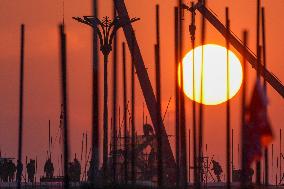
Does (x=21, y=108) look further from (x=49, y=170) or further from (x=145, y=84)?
(x=49, y=170)

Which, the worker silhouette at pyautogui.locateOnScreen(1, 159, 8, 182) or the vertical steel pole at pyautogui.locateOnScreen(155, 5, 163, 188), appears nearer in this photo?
the vertical steel pole at pyautogui.locateOnScreen(155, 5, 163, 188)

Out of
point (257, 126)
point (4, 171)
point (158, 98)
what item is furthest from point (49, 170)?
point (257, 126)

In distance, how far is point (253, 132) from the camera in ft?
125

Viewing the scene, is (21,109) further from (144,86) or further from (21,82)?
(144,86)

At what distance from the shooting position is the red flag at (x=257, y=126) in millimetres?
37438

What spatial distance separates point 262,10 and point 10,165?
163 ft

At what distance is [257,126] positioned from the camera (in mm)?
37906

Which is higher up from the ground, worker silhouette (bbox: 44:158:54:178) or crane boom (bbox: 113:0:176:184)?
crane boom (bbox: 113:0:176:184)

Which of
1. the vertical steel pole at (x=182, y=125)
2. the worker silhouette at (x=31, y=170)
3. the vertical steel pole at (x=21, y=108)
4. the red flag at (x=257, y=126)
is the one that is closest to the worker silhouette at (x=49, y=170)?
the worker silhouette at (x=31, y=170)

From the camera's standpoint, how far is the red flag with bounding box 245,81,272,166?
1474 inches

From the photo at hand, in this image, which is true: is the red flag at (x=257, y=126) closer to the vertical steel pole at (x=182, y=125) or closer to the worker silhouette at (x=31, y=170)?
the vertical steel pole at (x=182, y=125)

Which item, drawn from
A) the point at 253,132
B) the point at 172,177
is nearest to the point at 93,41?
the point at 172,177

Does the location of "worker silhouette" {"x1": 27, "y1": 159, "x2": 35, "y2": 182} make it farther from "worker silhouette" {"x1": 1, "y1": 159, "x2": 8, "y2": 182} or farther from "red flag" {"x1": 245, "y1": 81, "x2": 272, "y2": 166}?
"red flag" {"x1": 245, "y1": 81, "x2": 272, "y2": 166}

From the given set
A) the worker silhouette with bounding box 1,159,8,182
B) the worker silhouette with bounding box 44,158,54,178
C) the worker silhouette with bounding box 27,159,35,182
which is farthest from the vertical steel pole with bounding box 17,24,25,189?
the worker silhouette with bounding box 27,159,35,182
